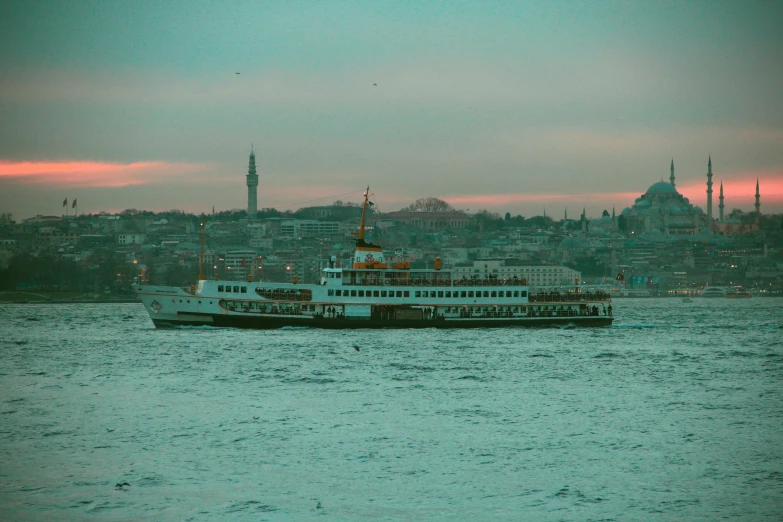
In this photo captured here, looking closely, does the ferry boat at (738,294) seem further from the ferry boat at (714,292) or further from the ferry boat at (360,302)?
the ferry boat at (360,302)

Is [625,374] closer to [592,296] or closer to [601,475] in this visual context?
[601,475]

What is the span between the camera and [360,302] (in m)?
47.5

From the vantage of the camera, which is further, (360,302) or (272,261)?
(272,261)

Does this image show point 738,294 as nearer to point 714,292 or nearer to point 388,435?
point 714,292

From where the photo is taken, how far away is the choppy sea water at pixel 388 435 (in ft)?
52.5

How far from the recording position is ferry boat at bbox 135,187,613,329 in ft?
152

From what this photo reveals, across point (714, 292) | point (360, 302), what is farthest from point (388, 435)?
point (714, 292)

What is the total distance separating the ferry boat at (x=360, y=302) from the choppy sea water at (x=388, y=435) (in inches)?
271

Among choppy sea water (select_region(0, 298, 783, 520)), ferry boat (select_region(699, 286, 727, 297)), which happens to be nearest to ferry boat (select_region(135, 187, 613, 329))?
choppy sea water (select_region(0, 298, 783, 520))

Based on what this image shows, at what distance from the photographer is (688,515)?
604 inches

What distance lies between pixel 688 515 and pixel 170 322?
116 feet

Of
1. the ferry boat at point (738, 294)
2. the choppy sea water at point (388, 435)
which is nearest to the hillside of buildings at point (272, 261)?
the ferry boat at point (738, 294)

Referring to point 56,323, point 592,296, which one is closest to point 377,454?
point 592,296

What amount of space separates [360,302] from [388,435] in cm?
2638
